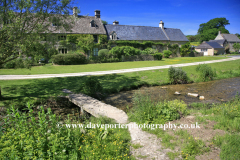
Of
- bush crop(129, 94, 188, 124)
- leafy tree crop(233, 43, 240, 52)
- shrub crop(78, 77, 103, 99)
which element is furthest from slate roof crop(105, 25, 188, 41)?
bush crop(129, 94, 188, 124)

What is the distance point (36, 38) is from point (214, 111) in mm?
7943

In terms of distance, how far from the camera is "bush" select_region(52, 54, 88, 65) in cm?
2244

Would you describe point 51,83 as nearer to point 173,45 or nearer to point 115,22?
point 115,22

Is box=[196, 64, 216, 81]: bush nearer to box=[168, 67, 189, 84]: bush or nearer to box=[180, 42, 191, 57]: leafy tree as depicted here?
box=[168, 67, 189, 84]: bush

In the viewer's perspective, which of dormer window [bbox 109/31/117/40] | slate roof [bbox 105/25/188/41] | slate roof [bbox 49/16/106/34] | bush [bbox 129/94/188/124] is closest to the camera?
bush [bbox 129/94/188/124]

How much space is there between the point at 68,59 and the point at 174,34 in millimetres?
30295

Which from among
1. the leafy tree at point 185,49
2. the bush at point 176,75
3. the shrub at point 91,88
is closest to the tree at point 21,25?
the shrub at point 91,88

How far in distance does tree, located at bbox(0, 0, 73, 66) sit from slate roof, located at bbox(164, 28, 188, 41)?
122 feet

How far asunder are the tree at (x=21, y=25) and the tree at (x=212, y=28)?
83.7 metres

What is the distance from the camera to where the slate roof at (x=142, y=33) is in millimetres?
35062

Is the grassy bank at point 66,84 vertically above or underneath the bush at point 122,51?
underneath

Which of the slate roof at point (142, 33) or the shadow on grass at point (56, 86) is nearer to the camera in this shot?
the shadow on grass at point (56, 86)

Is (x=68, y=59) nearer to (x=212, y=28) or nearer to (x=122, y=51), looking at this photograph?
(x=122, y=51)

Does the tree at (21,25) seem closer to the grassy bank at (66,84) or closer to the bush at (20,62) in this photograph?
the bush at (20,62)
